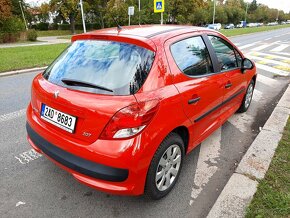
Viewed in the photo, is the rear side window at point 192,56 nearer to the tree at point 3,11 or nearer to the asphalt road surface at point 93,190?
the asphalt road surface at point 93,190

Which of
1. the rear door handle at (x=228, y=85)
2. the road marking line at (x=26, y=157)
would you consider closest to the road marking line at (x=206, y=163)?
the rear door handle at (x=228, y=85)

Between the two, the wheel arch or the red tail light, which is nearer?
the red tail light

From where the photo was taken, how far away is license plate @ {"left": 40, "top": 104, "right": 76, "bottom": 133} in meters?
2.37

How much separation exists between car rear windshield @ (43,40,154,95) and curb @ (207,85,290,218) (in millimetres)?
1412

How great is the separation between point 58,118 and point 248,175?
213 centimetres

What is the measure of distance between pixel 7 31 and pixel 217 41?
→ 82.9 feet

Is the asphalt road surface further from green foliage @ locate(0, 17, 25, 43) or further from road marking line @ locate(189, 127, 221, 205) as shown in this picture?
green foliage @ locate(0, 17, 25, 43)

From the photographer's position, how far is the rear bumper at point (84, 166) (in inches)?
87.0

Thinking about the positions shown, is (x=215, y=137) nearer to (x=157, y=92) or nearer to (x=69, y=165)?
(x=157, y=92)

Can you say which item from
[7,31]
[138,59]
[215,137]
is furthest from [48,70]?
[7,31]

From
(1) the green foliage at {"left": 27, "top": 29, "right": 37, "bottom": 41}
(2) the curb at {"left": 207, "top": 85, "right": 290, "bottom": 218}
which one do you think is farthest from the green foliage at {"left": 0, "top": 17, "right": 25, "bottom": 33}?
(2) the curb at {"left": 207, "top": 85, "right": 290, "bottom": 218}

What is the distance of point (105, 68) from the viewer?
8.04 feet

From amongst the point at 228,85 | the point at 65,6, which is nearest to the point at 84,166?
the point at 228,85

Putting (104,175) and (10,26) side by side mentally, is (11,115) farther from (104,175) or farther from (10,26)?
(10,26)
